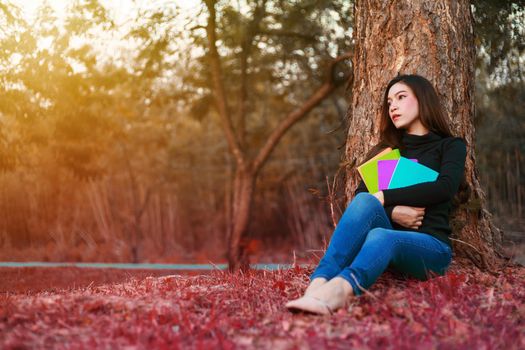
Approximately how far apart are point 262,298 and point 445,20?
2.19 metres

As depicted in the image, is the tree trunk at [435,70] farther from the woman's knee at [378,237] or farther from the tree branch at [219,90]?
the tree branch at [219,90]

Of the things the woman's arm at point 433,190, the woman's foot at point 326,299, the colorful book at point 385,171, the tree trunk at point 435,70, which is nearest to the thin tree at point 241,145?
the tree trunk at point 435,70

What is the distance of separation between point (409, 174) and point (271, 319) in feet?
3.92

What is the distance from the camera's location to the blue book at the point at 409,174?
3193 millimetres

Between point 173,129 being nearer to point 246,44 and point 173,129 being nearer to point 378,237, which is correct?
point 246,44

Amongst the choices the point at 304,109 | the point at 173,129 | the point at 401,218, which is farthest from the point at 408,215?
the point at 173,129

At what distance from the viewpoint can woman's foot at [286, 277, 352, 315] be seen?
8.55 feet

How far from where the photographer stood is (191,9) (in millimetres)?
7301

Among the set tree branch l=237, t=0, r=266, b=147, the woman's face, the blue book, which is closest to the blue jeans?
the blue book

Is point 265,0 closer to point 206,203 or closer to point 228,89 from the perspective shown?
point 228,89

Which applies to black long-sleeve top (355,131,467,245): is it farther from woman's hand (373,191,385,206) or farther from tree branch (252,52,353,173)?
tree branch (252,52,353,173)

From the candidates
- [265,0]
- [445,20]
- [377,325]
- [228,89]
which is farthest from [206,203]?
[377,325]

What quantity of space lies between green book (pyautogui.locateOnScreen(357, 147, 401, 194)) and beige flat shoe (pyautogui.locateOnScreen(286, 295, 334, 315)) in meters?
0.99

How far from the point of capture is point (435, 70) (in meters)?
3.73
